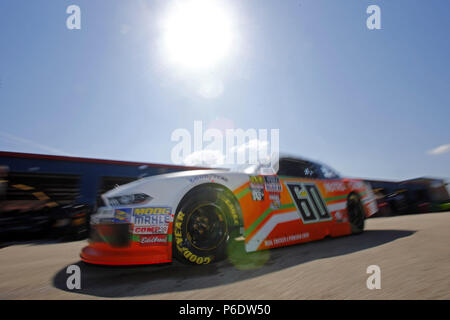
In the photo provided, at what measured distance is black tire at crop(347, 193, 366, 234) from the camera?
4.03 m

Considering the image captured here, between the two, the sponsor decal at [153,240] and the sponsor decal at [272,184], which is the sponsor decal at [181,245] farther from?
the sponsor decal at [272,184]

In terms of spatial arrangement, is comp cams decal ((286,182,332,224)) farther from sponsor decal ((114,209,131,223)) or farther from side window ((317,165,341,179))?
sponsor decal ((114,209,131,223))

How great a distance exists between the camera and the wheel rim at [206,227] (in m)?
2.23

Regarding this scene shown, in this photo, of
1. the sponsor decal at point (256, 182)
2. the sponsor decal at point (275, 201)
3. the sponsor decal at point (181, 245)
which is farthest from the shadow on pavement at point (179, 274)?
the sponsor decal at point (256, 182)

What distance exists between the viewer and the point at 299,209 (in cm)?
309

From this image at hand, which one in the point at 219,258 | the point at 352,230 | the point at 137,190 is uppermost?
the point at 137,190

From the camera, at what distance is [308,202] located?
3.28 m

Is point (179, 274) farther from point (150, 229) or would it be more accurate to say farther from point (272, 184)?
point (272, 184)

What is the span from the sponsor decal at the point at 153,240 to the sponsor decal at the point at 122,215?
0.71 feet

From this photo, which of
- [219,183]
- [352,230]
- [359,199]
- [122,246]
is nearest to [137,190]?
[122,246]

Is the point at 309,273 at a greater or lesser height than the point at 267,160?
lesser
